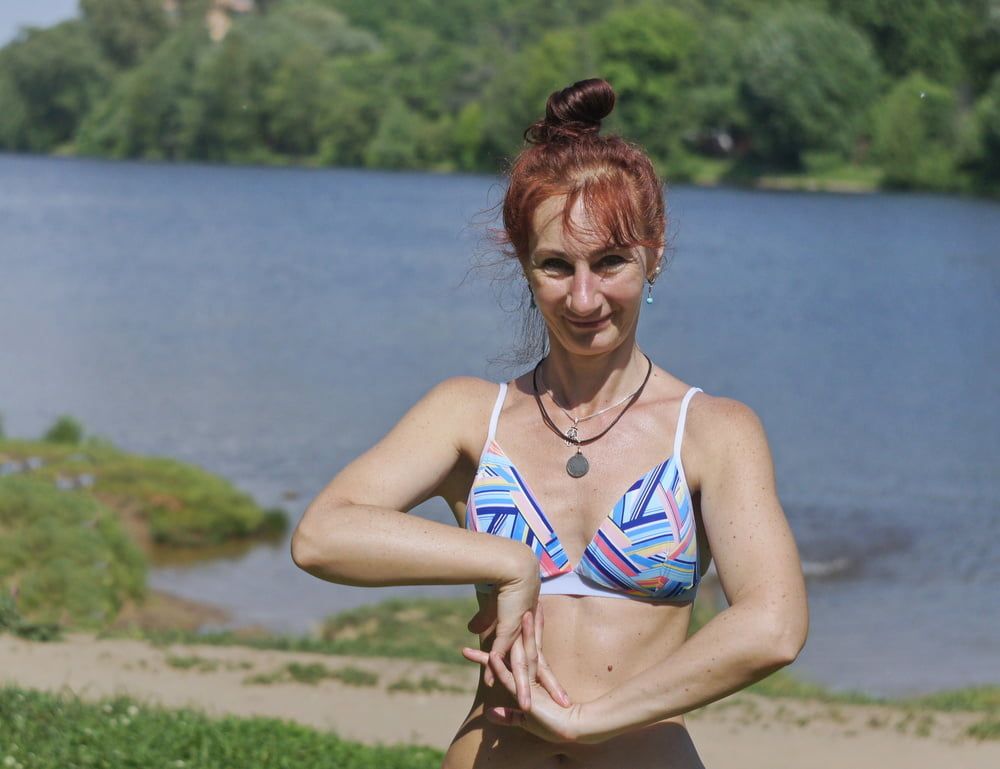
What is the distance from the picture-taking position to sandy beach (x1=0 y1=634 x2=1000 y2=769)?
7590 mm

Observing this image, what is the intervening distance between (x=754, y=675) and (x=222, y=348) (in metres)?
32.3

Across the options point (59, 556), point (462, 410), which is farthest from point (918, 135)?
point (462, 410)

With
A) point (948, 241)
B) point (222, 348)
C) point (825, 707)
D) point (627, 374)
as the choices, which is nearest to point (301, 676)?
point (825, 707)

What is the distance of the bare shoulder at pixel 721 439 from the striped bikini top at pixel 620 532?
2 cm

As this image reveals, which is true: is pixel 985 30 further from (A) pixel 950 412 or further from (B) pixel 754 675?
(B) pixel 754 675

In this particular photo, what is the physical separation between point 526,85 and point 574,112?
71.0 m

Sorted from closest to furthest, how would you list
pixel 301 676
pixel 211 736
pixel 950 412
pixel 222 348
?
pixel 211 736 < pixel 301 676 < pixel 950 412 < pixel 222 348

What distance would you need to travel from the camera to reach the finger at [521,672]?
2553mm

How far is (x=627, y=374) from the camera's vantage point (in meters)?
2.83

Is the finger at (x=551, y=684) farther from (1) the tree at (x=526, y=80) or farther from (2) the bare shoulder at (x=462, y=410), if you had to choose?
(1) the tree at (x=526, y=80)

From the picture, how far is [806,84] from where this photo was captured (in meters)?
64.2

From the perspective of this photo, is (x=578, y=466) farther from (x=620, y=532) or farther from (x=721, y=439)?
(x=721, y=439)

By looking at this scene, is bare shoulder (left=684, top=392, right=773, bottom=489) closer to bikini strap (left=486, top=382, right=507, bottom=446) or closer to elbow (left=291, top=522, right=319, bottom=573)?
bikini strap (left=486, top=382, right=507, bottom=446)

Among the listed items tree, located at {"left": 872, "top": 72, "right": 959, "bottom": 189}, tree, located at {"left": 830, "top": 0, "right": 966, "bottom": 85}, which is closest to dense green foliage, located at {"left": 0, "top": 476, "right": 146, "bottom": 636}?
tree, located at {"left": 872, "top": 72, "right": 959, "bottom": 189}
